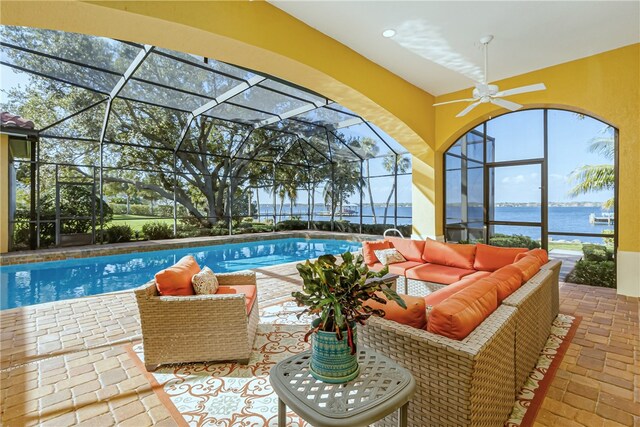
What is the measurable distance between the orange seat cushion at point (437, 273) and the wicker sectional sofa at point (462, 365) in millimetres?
1854

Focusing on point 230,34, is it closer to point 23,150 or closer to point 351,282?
point 351,282

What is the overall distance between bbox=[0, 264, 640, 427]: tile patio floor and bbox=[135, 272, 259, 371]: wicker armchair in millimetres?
291

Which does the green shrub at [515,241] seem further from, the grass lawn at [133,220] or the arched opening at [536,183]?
the grass lawn at [133,220]

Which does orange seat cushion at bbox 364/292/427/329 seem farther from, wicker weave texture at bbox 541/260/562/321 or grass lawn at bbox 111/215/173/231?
grass lawn at bbox 111/215/173/231

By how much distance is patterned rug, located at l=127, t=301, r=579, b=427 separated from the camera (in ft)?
6.72

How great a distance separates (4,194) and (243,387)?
9290mm

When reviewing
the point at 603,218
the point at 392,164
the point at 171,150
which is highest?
the point at 171,150

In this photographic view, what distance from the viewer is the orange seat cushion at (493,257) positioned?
4117mm

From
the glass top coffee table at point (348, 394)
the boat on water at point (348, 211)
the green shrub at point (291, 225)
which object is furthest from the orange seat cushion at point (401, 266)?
the green shrub at point (291, 225)

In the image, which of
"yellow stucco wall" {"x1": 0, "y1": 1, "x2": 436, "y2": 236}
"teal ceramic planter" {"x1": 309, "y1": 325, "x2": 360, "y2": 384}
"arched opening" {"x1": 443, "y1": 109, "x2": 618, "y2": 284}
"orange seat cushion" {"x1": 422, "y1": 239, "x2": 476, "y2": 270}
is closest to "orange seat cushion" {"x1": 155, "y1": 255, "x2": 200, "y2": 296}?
"teal ceramic planter" {"x1": 309, "y1": 325, "x2": 360, "y2": 384}

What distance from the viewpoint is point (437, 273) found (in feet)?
14.1

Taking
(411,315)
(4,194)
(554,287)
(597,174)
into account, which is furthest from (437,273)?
(4,194)

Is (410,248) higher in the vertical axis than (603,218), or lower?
lower

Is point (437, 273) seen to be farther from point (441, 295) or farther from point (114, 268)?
point (114, 268)
